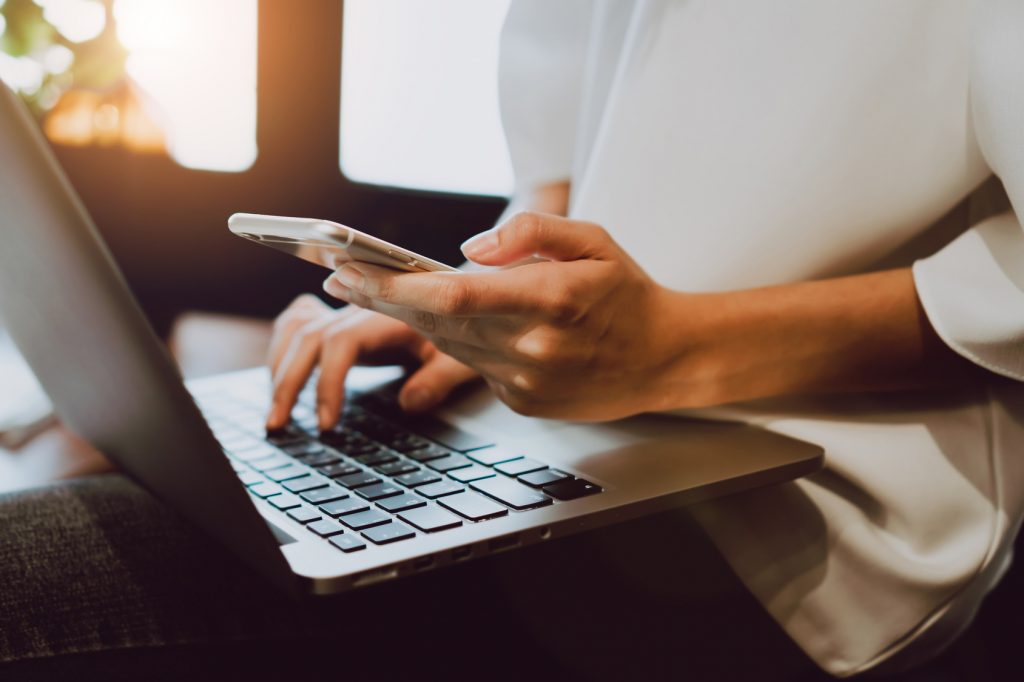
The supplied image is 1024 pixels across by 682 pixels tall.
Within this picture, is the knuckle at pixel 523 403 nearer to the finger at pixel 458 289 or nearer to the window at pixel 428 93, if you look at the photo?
the finger at pixel 458 289

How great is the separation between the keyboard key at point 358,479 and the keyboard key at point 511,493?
0.06m

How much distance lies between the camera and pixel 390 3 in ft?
3.92

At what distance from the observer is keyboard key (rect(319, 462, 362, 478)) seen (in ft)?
1.56

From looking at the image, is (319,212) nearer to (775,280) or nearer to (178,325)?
(178,325)

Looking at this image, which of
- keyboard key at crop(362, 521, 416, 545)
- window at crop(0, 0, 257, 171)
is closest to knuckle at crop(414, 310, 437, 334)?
keyboard key at crop(362, 521, 416, 545)

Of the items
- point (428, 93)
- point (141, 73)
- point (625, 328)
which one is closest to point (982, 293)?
point (625, 328)

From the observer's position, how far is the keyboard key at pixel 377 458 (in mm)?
496

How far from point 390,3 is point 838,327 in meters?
0.91

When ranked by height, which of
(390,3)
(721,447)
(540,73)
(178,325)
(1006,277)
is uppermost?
(390,3)

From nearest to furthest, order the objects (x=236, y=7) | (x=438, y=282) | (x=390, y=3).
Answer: (x=438, y=282) → (x=390, y=3) → (x=236, y=7)

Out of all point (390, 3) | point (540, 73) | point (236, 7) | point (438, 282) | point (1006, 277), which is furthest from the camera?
point (236, 7)

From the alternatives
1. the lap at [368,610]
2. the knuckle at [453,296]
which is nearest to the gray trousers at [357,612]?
the lap at [368,610]

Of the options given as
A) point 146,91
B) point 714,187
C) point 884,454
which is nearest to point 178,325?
point 146,91

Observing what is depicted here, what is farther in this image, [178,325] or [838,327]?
[178,325]
